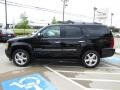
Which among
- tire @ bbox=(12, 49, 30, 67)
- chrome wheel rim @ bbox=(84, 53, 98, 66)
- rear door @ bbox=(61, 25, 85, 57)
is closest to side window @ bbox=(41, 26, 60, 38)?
rear door @ bbox=(61, 25, 85, 57)

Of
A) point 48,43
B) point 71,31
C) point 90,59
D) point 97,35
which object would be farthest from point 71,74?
point 97,35

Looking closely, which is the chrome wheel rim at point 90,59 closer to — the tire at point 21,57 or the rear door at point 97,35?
the rear door at point 97,35

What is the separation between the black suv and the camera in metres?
11.3

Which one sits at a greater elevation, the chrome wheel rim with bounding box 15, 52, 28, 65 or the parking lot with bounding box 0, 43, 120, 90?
the chrome wheel rim with bounding box 15, 52, 28, 65

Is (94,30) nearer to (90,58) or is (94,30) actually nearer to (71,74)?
(90,58)

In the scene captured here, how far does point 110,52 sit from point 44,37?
2.73 m

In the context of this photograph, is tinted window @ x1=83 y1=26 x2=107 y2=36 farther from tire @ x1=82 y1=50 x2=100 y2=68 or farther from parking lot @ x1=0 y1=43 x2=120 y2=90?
parking lot @ x1=0 y1=43 x2=120 y2=90

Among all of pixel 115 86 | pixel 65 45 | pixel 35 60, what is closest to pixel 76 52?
pixel 65 45

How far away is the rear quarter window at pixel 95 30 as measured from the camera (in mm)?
11539

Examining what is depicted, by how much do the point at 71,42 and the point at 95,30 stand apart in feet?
3.71

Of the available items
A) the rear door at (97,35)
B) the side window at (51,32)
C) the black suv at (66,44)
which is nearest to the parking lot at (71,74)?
the black suv at (66,44)

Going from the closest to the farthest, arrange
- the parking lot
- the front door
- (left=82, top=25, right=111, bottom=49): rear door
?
the parking lot, the front door, (left=82, top=25, right=111, bottom=49): rear door

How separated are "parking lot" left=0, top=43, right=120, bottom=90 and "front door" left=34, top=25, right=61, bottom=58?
0.57 metres

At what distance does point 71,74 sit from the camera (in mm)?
10086
